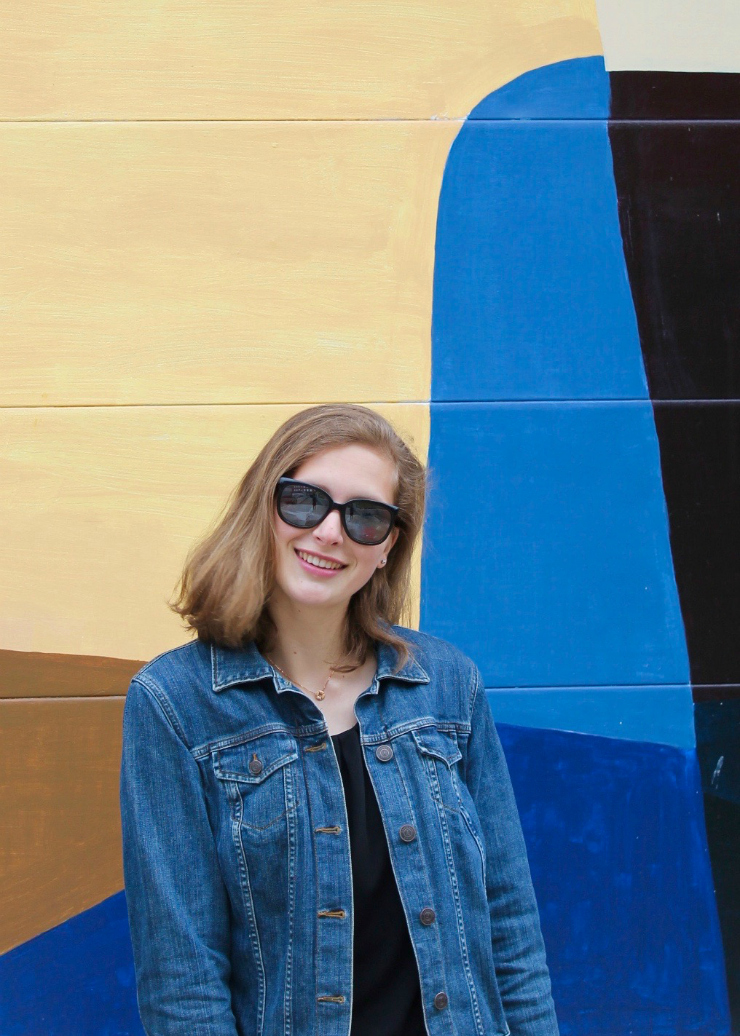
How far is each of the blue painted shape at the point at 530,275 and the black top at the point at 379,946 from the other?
1357 mm

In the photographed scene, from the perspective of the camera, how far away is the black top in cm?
126

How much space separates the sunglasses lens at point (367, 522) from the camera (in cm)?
134

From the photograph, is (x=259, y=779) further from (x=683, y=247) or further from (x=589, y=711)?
(x=683, y=247)

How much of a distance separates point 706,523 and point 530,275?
794mm

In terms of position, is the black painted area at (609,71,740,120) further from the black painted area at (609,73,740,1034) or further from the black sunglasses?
the black sunglasses

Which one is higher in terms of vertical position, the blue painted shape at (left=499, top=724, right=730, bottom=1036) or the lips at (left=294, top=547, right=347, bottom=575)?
the lips at (left=294, top=547, right=347, bottom=575)

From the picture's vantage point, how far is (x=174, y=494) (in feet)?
7.57

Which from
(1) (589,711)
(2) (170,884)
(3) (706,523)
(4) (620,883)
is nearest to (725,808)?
(4) (620,883)

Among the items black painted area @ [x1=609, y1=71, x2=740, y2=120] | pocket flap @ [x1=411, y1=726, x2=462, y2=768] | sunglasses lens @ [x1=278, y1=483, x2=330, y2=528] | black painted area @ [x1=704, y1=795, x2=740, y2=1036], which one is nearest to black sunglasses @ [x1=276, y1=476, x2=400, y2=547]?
sunglasses lens @ [x1=278, y1=483, x2=330, y2=528]

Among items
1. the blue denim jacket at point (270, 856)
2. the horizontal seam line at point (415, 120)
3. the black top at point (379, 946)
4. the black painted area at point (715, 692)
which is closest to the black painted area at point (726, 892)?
the black painted area at point (715, 692)

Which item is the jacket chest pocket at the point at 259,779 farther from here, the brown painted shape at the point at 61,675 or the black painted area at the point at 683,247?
the black painted area at the point at 683,247

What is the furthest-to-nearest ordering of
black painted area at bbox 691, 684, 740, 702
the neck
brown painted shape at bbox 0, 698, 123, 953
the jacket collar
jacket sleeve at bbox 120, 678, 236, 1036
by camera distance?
black painted area at bbox 691, 684, 740, 702 → brown painted shape at bbox 0, 698, 123, 953 → the neck → the jacket collar → jacket sleeve at bbox 120, 678, 236, 1036

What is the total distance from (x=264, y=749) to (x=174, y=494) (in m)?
1.14

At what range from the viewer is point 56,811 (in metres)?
2.26
